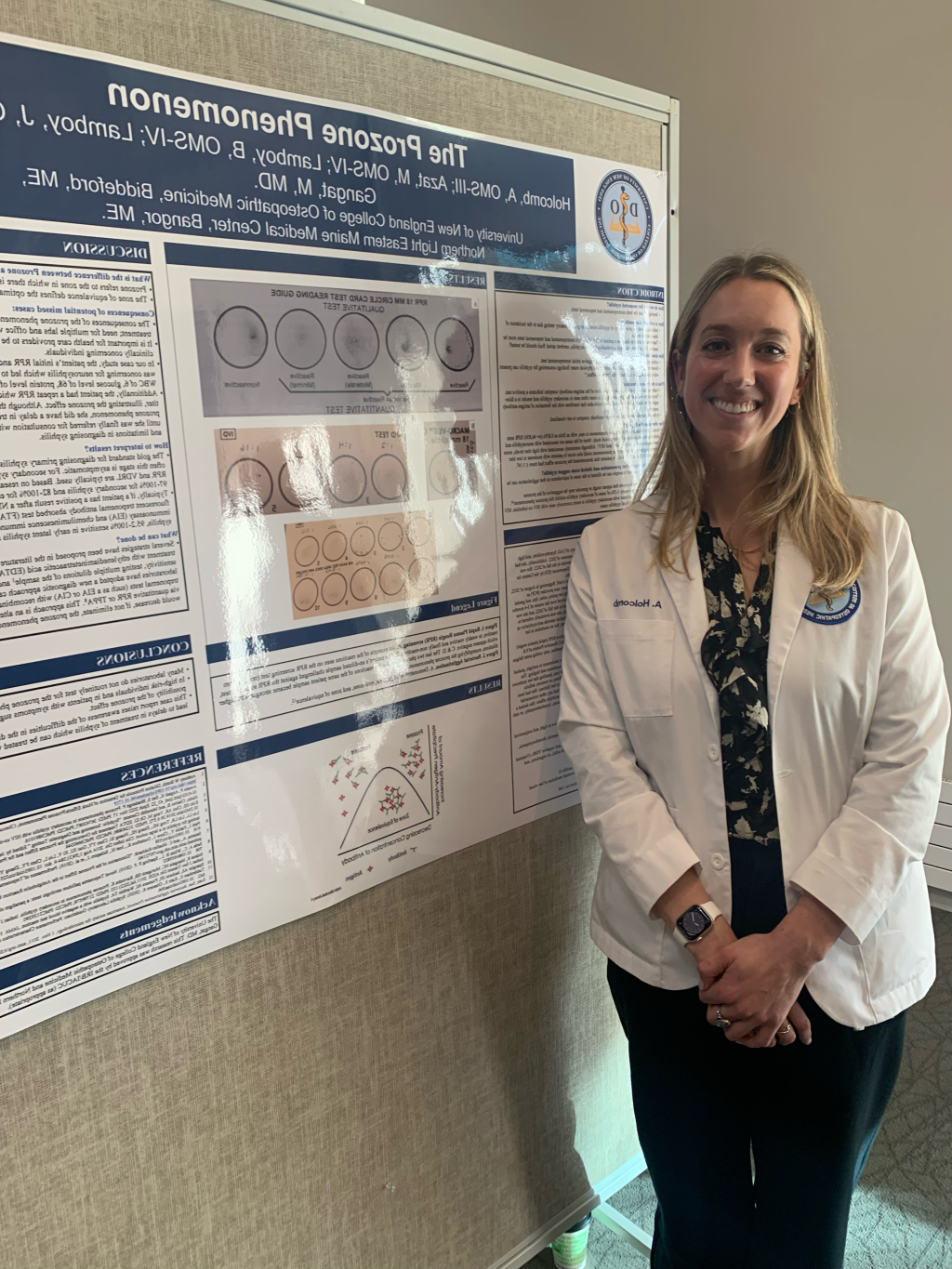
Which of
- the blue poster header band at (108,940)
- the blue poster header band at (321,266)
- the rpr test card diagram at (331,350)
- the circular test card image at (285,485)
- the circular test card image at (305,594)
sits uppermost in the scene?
the blue poster header band at (321,266)

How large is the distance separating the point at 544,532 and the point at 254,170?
68cm

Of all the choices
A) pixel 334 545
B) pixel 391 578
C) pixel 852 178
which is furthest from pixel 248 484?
pixel 852 178

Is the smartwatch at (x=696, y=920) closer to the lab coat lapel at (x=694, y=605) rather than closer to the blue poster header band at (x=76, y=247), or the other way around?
the lab coat lapel at (x=694, y=605)

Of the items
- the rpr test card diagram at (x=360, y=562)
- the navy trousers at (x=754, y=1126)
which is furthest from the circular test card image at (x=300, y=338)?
the navy trousers at (x=754, y=1126)

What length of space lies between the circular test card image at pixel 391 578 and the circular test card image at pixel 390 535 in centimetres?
2

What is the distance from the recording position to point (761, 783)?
119 centimetres

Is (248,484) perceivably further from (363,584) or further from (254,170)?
(254,170)

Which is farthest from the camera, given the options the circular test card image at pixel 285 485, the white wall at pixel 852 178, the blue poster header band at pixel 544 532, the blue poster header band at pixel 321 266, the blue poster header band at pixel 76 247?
the white wall at pixel 852 178

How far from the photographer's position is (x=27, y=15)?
85 centimetres

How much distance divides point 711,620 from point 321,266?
732mm

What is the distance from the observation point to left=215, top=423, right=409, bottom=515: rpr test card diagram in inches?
41.1

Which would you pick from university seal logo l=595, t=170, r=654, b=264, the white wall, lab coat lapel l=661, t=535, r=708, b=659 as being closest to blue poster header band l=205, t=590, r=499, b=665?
lab coat lapel l=661, t=535, r=708, b=659

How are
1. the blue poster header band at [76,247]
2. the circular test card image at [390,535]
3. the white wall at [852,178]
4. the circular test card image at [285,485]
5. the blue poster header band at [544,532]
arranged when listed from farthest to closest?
the white wall at [852,178], the blue poster header band at [544,532], the circular test card image at [390,535], the circular test card image at [285,485], the blue poster header band at [76,247]

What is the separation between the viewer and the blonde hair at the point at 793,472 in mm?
1223
